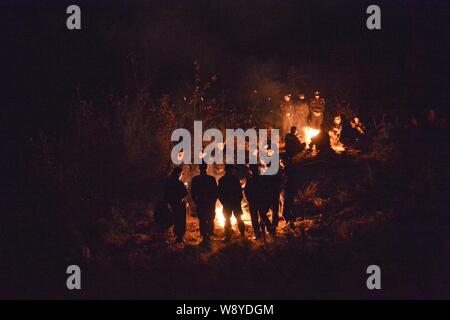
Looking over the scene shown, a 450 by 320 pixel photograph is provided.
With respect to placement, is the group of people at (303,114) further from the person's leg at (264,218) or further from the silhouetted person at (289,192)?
the person's leg at (264,218)

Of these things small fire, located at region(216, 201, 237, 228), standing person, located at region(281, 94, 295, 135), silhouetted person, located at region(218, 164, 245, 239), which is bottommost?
small fire, located at region(216, 201, 237, 228)

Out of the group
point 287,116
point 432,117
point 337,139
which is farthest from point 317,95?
point 432,117

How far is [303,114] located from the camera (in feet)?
42.2

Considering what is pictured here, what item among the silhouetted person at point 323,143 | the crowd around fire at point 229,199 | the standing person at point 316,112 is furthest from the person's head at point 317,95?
the crowd around fire at point 229,199

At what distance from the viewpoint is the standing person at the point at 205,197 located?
721cm

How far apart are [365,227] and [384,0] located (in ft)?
26.1

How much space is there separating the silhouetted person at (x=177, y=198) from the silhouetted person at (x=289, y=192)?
1.65 metres

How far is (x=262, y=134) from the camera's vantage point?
11.3 meters

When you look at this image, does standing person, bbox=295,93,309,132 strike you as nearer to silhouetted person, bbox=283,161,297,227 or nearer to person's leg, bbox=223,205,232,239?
silhouetted person, bbox=283,161,297,227

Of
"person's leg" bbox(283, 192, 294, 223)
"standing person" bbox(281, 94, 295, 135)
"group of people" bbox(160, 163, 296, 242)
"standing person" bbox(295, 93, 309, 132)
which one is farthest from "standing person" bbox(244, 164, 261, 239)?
"standing person" bbox(295, 93, 309, 132)

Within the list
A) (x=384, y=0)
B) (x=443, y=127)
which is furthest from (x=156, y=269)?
(x=384, y=0)

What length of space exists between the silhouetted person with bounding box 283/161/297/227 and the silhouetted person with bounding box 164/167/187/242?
5.42 feet

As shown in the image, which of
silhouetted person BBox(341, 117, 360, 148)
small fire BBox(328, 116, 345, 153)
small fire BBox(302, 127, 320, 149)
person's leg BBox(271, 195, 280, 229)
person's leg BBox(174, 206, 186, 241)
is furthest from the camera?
small fire BBox(302, 127, 320, 149)

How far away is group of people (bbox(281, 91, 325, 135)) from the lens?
12.7 meters
